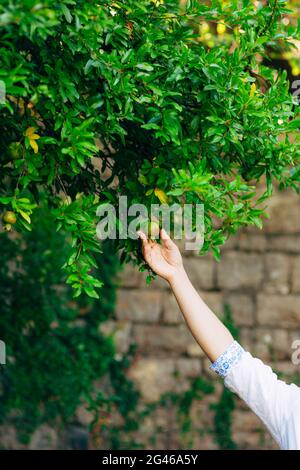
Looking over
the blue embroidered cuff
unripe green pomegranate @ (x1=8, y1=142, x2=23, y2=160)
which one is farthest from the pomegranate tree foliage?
the blue embroidered cuff

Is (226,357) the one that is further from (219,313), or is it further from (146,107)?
(219,313)

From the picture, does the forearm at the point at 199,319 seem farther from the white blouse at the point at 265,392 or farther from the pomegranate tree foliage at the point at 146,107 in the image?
the pomegranate tree foliage at the point at 146,107

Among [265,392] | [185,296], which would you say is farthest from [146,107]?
[265,392]

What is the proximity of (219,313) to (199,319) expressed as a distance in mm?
3252

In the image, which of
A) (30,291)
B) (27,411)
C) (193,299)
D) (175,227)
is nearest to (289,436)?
→ (193,299)

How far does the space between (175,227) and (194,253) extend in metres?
3.23

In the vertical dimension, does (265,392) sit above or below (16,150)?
below

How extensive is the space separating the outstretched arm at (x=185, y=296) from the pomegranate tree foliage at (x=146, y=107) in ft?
0.37

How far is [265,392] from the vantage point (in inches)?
85.1

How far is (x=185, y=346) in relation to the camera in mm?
5402

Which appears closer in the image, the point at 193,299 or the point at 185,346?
the point at 193,299

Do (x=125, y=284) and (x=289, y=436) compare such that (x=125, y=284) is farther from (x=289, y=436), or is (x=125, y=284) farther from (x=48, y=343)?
(x=289, y=436)

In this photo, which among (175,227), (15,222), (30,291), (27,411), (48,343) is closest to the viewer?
(15,222)

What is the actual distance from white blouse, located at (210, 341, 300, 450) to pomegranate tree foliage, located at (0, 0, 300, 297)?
0.35m
